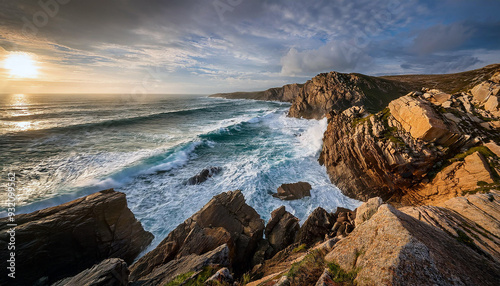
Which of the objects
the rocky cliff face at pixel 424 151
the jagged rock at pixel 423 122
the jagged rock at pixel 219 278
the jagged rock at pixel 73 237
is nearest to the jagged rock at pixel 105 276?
the jagged rock at pixel 219 278

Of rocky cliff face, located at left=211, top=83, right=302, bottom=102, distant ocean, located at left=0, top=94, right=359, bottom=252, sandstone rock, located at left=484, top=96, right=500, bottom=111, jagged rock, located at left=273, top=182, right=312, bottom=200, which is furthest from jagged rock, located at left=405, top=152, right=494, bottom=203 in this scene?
rocky cliff face, located at left=211, top=83, right=302, bottom=102

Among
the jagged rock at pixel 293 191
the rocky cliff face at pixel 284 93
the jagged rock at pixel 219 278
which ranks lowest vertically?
the jagged rock at pixel 293 191

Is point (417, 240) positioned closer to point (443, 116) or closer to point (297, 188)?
point (297, 188)

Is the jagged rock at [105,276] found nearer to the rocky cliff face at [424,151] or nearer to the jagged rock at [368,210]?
the jagged rock at [368,210]

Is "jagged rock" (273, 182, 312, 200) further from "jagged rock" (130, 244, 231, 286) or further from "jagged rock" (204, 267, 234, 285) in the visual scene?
"jagged rock" (204, 267, 234, 285)

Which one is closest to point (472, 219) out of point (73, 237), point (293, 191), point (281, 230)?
point (281, 230)

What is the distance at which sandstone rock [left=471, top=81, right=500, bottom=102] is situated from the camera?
48.0 feet

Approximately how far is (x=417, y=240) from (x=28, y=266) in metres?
16.1

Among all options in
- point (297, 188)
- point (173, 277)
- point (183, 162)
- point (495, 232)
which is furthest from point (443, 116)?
point (183, 162)

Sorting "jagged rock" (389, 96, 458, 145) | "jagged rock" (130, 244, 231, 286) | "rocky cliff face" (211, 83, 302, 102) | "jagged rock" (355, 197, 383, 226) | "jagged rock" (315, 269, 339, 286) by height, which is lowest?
"jagged rock" (130, 244, 231, 286)

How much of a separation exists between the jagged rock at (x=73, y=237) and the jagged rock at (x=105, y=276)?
3.64 metres

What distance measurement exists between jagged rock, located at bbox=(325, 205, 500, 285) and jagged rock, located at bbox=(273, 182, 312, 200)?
1112 centimetres

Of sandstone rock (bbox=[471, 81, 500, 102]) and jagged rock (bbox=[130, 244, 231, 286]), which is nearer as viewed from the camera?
jagged rock (bbox=[130, 244, 231, 286])

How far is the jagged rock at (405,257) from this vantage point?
3.66 meters
